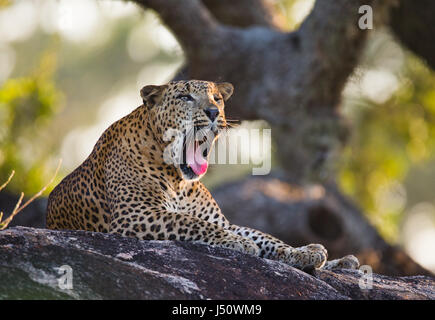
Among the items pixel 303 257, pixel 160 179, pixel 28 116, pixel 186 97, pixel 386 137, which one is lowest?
pixel 303 257

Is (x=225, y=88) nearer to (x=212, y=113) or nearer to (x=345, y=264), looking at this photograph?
(x=212, y=113)

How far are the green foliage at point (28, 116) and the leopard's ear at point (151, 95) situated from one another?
8.71 meters

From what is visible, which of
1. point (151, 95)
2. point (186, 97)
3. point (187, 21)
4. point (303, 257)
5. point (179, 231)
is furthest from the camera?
point (187, 21)

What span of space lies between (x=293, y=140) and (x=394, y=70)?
10.1m

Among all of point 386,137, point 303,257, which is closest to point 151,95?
point 303,257

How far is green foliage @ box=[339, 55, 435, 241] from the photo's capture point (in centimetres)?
2345

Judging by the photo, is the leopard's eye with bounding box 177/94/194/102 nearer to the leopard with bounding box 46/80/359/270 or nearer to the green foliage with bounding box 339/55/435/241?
the leopard with bounding box 46/80/359/270

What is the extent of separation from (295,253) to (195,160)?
151 centimetres

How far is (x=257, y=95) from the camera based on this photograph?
1647 centimetres

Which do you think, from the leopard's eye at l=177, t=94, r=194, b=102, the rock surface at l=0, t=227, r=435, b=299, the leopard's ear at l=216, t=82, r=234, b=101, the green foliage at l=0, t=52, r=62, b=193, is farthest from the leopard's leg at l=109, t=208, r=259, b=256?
the green foliage at l=0, t=52, r=62, b=193

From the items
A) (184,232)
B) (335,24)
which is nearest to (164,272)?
(184,232)

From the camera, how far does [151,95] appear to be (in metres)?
9.62

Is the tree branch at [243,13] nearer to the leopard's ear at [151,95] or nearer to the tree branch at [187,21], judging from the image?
the tree branch at [187,21]
